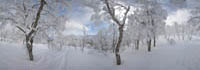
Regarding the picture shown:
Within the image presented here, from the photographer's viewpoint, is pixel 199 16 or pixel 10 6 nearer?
pixel 10 6

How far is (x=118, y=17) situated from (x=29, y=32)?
7.93 metres

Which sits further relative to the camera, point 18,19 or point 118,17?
point 118,17

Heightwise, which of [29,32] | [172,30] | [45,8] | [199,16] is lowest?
[172,30]

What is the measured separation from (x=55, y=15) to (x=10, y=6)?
12.3ft

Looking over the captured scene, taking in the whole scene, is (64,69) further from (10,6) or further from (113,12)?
(10,6)

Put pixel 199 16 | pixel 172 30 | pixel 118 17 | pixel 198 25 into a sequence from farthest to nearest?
1. pixel 172 30
2. pixel 198 25
3. pixel 199 16
4. pixel 118 17

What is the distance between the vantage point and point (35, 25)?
10477 millimetres

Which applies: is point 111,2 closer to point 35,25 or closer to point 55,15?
point 55,15

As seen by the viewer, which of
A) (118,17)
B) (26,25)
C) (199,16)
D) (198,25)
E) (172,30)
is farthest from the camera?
(172,30)

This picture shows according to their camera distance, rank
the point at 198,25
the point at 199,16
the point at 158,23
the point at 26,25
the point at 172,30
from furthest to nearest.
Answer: the point at 172,30
the point at 158,23
the point at 198,25
the point at 199,16
the point at 26,25

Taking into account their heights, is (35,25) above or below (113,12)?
below

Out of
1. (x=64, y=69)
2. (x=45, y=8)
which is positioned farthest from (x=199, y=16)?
(x=45, y=8)

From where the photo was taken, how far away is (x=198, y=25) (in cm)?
1266

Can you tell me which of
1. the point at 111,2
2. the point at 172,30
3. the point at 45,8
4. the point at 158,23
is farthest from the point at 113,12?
the point at 172,30
